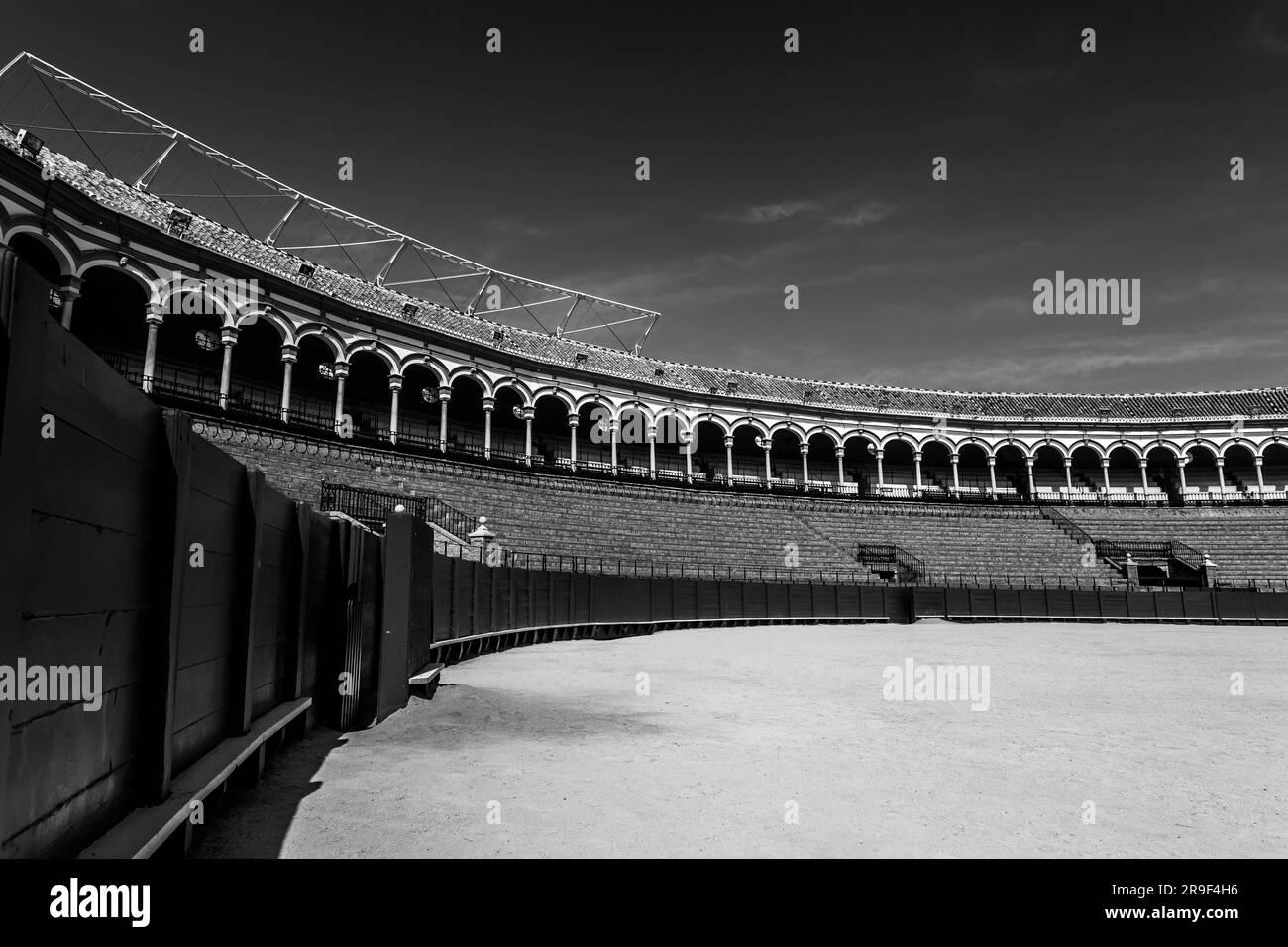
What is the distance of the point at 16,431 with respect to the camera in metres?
2.08

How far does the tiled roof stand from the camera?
92.6ft

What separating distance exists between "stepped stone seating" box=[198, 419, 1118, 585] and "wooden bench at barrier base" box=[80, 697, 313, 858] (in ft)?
66.7

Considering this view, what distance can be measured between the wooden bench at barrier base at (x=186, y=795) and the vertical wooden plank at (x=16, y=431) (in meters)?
0.84

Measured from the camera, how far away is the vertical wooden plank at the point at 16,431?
79.8 inches

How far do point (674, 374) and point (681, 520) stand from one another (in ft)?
48.3

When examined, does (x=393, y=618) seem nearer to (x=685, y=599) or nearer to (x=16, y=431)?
(x=16, y=431)

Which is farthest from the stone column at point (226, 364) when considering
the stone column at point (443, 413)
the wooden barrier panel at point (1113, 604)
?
the wooden barrier panel at point (1113, 604)

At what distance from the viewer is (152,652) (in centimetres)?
338

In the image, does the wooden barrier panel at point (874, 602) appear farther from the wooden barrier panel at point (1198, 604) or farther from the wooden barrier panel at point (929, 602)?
the wooden barrier panel at point (1198, 604)

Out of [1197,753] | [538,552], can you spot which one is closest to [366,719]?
[1197,753]

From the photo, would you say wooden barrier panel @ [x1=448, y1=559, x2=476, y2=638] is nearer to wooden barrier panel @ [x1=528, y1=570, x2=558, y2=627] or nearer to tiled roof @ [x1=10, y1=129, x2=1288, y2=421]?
wooden barrier panel @ [x1=528, y1=570, x2=558, y2=627]
